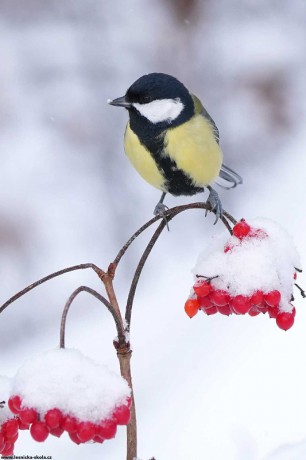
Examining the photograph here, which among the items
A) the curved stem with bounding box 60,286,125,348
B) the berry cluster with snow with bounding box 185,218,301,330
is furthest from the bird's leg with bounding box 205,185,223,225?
the curved stem with bounding box 60,286,125,348

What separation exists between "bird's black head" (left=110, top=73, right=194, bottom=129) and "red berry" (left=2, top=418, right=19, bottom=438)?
1.68 ft

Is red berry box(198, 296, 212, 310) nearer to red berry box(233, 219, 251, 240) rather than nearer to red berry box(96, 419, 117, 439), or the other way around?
red berry box(233, 219, 251, 240)

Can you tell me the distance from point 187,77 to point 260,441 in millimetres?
1539

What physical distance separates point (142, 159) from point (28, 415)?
616 mm

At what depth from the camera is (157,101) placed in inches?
→ 45.5

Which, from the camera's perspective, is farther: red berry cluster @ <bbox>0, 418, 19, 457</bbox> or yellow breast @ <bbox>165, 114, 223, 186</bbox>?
yellow breast @ <bbox>165, 114, 223, 186</bbox>

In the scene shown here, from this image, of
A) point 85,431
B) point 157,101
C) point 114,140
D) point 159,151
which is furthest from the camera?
point 114,140

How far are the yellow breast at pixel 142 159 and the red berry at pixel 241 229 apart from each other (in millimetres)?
371

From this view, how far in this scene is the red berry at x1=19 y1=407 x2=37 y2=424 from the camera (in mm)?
792

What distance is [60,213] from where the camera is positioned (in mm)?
2719

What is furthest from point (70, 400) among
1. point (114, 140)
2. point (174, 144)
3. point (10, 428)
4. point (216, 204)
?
point (114, 140)

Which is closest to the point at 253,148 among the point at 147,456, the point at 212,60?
the point at 212,60

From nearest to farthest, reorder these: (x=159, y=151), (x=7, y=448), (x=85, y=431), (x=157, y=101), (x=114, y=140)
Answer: (x=85, y=431) → (x=7, y=448) → (x=157, y=101) → (x=159, y=151) → (x=114, y=140)

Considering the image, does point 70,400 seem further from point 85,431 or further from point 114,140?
point 114,140
